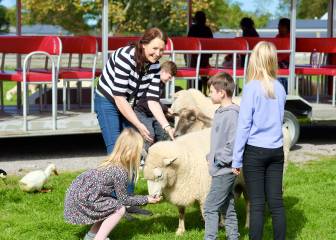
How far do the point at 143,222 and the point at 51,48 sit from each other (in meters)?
3.70

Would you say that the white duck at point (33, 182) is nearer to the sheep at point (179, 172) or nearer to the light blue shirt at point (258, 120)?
the sheep at point (179, 172)

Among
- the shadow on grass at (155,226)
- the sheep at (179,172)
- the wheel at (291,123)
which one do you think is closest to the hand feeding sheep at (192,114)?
the shadow on grass at (155,226)

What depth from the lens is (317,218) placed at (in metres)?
6.66

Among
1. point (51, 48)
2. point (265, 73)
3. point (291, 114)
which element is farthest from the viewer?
point (291, 114)

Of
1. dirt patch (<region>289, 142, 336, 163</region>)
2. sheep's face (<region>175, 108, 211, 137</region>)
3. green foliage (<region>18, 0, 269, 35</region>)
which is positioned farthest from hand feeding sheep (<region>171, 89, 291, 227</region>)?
green foliage (<region>18, 0, 269, 35</region>)

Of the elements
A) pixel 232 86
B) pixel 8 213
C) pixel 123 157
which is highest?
pixel 232 86

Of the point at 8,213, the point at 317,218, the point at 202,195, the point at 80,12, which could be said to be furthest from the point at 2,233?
the point at 80,12

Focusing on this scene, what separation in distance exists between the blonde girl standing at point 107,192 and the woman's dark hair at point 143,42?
0.69 m

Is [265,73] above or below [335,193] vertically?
above

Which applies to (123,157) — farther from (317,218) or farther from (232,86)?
(317,218)

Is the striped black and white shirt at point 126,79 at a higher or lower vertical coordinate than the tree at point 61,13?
lower

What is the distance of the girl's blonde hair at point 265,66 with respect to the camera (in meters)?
5.09

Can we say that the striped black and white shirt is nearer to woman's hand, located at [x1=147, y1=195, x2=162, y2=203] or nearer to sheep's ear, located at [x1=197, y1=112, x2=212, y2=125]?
woman's hand, located at [x1=147, y1=195, x2=162, y2=203]

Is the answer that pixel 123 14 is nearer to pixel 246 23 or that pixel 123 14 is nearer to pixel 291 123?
pixel 246 23
